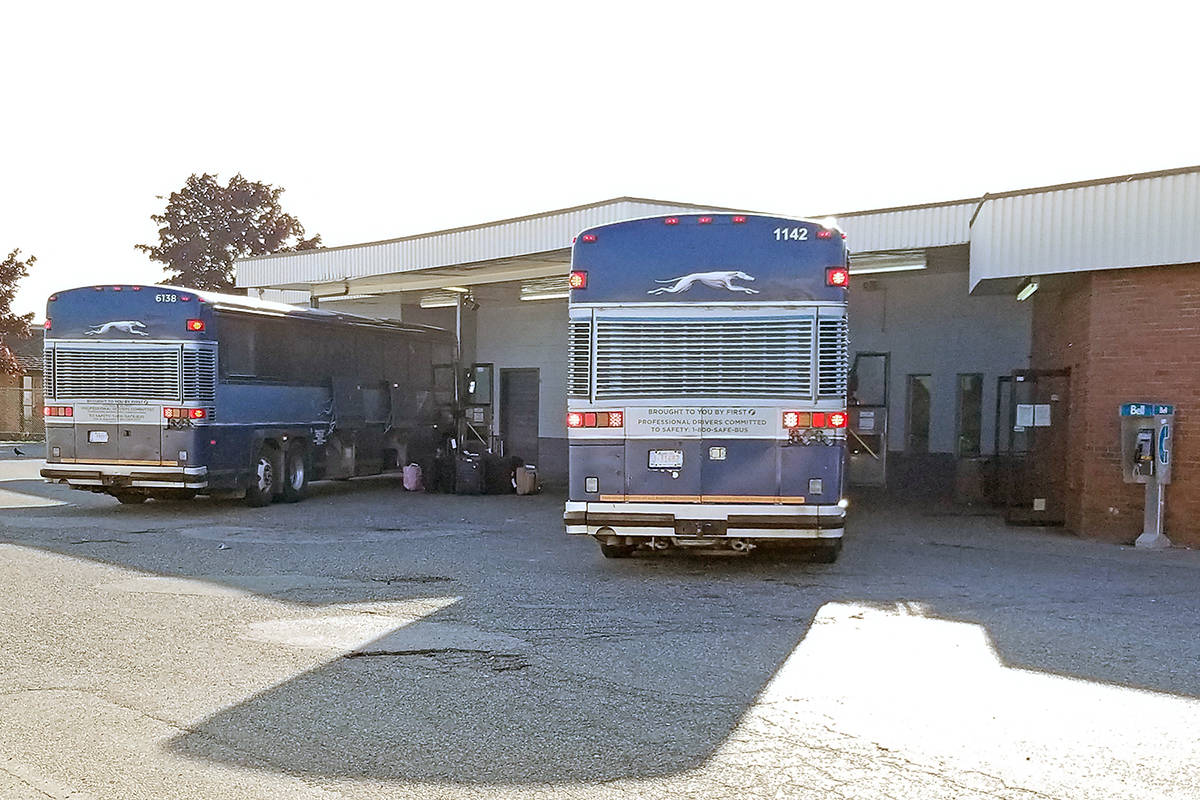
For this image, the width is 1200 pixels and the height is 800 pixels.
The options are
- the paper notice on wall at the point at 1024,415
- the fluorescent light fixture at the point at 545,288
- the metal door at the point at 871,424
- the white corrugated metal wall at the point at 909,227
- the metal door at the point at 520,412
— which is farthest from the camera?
the metal door at the point at 520,412

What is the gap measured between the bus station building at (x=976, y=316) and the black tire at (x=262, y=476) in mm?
5483

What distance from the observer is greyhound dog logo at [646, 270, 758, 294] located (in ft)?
38.9

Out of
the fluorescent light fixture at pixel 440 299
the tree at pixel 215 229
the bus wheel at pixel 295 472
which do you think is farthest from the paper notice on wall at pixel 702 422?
the tree at pixel 215 229

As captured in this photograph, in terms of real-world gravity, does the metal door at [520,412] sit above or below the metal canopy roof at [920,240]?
below

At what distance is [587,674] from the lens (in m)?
7.72

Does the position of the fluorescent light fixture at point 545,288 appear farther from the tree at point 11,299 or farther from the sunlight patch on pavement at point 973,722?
the tree at point 11,299

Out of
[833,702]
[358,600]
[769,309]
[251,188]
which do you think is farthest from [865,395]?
[251,188]

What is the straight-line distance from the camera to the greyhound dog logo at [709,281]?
467 inches

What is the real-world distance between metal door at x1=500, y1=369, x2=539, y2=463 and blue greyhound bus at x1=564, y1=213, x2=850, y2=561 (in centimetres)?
1765

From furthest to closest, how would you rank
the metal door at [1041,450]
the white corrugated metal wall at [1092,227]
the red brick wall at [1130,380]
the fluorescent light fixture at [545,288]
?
the fluorescent light fixture at [545,288]
the metal door at [1041,450]
the red brick wall at [1130,380]
the white corrugated metal wall at [1092,227]

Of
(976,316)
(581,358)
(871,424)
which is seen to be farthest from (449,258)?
(581,358)

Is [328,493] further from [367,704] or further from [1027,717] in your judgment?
[1027,717]

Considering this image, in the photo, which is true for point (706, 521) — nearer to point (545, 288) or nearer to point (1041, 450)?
point (1041, 450)

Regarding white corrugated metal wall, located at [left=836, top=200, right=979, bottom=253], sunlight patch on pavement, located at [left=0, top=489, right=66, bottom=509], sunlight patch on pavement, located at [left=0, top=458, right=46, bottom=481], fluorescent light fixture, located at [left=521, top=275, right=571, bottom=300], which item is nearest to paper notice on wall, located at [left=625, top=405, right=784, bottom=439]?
white corrugated metal wall, located at [left=836, top=200, right=979, bottom=253]
